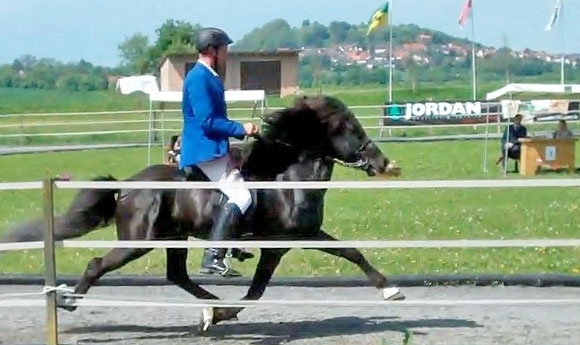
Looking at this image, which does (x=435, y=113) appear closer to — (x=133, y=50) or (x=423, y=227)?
(x=423, y=227)

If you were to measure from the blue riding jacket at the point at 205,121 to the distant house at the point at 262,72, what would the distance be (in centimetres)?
5708

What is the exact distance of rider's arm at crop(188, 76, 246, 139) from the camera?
7824 mm

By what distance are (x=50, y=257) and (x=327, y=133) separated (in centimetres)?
222

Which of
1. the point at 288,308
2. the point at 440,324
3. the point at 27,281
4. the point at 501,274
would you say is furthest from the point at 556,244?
the point at 27,281

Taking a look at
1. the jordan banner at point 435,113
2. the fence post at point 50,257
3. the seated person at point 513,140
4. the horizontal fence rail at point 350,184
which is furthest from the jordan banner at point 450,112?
the fence post at point 50,257

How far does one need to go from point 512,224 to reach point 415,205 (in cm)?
299

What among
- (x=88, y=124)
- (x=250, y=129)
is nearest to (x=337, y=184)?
(x=250, y=129)

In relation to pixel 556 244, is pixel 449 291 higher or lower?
lower

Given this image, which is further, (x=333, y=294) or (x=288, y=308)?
(x=333, y=294)

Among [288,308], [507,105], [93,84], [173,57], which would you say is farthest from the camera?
[93,84]

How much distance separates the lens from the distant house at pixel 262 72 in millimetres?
65438

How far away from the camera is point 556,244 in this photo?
697 cm

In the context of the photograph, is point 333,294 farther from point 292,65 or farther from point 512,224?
point 292,65

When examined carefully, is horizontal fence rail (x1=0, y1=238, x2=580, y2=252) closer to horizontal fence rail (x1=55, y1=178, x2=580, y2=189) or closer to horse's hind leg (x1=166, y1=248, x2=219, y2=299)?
horizontal fence rail (x1=55, y1=178, x2=580, y2=189)
